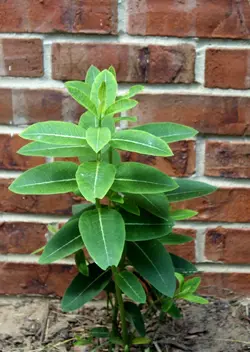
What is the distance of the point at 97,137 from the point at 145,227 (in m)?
0.20

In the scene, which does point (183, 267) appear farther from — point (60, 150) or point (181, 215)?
point (60, 150)

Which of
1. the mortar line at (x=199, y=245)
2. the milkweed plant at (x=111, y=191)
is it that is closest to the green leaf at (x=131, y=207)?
the milkweed plant at (x=111, y=191)

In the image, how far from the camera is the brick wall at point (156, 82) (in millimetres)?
1052

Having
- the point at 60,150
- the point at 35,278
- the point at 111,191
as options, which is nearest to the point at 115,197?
the point at 111,191

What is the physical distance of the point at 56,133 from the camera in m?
0.82

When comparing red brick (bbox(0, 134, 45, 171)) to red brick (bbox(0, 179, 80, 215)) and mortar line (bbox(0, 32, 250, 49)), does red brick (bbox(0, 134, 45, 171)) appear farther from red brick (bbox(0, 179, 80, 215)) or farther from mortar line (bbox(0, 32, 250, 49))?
mortar line (bbox(0, 32, 250, 49))

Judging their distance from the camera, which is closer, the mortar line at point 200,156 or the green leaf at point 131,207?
the green leaf at point 131,207

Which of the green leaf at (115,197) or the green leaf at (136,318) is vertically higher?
the green leaf at (115,197)

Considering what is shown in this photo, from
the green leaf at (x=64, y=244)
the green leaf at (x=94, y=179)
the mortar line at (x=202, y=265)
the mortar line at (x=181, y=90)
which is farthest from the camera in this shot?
the mortar line at (x=202, y=265)

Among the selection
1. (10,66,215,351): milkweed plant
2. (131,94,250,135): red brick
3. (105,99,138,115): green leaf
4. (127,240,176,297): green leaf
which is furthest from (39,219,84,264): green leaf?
(131,94,250,135): red brick

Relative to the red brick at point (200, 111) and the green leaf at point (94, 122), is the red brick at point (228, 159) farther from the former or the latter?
the green leaf at point (94, 122)

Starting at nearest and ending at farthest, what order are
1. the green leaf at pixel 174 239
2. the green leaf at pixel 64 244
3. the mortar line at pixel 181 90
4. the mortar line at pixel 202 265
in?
the green leaf at pixel 64 244, the green leaf at pixel 174 239, the mortar line at pixel 181 90, the mortar line at pixel 202 265

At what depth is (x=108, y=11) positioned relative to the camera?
105 cm

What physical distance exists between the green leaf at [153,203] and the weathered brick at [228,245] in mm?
307
